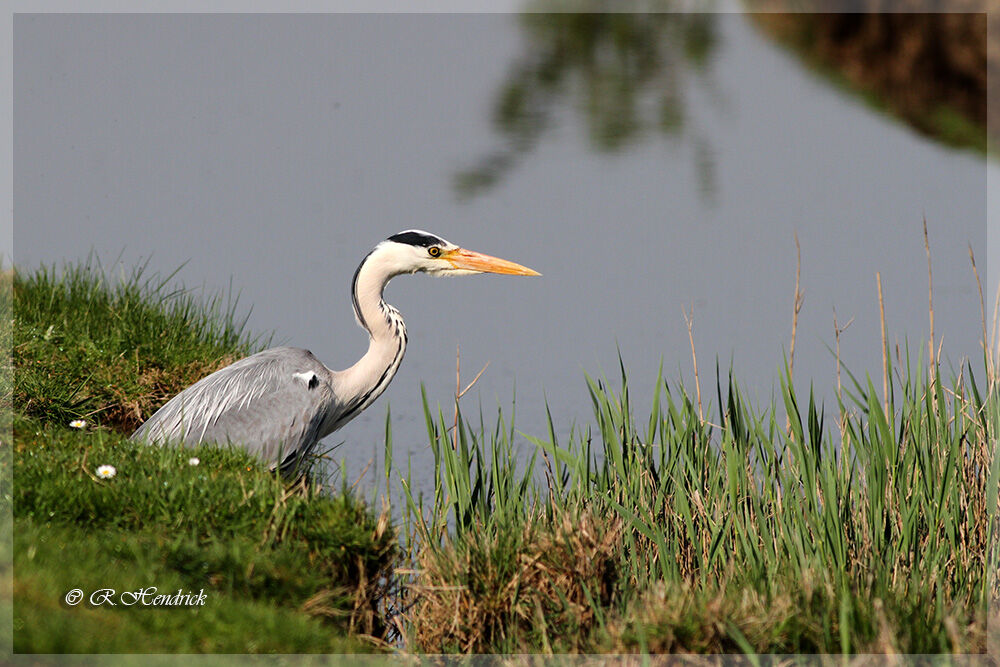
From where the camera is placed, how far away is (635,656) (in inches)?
116

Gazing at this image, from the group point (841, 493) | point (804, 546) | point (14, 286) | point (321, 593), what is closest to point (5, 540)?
point (321, 593)

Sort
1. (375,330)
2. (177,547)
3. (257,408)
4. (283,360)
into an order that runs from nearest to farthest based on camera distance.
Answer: (177,547), (257,408), (283,360), (375,330)

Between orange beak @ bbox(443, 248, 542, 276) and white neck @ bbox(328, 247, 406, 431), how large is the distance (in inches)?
14.0

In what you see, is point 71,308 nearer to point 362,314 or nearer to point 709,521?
point 362,314

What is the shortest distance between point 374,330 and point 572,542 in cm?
209

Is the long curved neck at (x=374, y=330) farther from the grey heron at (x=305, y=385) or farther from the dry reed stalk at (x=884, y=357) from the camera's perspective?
the dry reed stalk at (x=884, y=357)

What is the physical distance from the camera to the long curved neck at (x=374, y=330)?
5137 mm

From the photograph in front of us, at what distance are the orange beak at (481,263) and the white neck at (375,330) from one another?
356 mm

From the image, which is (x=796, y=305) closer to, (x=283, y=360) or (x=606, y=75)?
(x=283, y=360)

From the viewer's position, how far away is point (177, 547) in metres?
3.18

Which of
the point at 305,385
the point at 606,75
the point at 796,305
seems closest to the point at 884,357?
the point at 796,305

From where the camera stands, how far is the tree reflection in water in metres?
23.7

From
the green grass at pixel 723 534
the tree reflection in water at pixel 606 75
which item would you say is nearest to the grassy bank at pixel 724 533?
the green grass at pixel 723 534

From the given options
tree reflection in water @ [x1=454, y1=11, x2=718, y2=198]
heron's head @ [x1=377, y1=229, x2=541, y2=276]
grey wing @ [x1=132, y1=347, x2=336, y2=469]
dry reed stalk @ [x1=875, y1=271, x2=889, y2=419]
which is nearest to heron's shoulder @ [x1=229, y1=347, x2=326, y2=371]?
grey wing @ [x1=132, y1=347, x2=336, y2=469]
